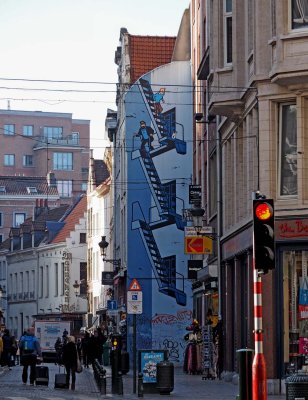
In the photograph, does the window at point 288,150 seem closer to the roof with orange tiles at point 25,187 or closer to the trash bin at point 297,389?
the trash bin at point 297,389

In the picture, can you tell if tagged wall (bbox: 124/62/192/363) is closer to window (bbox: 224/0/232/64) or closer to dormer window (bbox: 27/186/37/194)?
window (bbox: 224/0/232/64)

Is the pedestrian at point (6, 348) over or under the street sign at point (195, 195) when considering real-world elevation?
under

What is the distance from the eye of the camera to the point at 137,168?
2509 inches

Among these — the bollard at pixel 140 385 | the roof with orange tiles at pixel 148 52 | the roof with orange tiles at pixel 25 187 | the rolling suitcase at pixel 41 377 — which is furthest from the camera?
the roof with orange tiles at pixel 25 187

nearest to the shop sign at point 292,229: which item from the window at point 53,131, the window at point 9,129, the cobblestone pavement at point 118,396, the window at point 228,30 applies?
the cobblestone pavement at point 118,396

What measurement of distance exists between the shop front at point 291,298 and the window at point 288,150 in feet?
3.32

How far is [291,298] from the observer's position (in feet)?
108

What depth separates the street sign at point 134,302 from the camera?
33938 mm

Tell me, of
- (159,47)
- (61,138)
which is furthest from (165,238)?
(61,138)

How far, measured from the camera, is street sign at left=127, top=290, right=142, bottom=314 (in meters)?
33.9

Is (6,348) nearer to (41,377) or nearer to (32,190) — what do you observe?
(41,377)

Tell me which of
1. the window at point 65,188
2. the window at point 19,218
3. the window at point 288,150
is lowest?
the window at point 288,150

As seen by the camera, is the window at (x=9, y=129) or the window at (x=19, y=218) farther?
the window at (x=9, y=129)

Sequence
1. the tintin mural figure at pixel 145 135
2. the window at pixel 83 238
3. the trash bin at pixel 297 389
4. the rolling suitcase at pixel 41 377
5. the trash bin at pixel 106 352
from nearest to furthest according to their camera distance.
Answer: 1. the trash bin at pixel 297 389
2. the rolling suitcase at pixel 41 377
3. the tintin mural figure at pixel 145 135
4. the trash bin at pixel 106 352
5. the window at pixel 83 238
